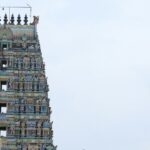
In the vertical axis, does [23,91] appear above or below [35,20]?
below

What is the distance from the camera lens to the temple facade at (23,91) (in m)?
68.6

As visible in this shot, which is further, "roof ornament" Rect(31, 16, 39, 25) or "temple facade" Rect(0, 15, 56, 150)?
"roof ornament" Rect(31, 16, 39, 25)

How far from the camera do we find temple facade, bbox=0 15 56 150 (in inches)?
→ 2702

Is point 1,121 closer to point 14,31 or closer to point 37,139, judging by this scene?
point 37,139

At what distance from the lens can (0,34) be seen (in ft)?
237

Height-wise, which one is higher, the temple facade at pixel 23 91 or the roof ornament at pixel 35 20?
the roof ornament at pixel 35 20

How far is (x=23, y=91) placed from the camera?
7012cm

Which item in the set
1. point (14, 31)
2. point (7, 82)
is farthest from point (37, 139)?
point (14, 31)

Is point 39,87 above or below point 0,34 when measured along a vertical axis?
below

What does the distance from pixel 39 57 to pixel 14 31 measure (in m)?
3.67

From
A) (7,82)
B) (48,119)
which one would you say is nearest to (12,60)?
(7,82)

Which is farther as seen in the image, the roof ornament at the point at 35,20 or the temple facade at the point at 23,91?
the roof ornament at the point at 35,20

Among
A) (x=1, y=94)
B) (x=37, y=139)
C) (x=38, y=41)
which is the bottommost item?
(x=37, y=139)

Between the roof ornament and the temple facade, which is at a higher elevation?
the roof ornament
